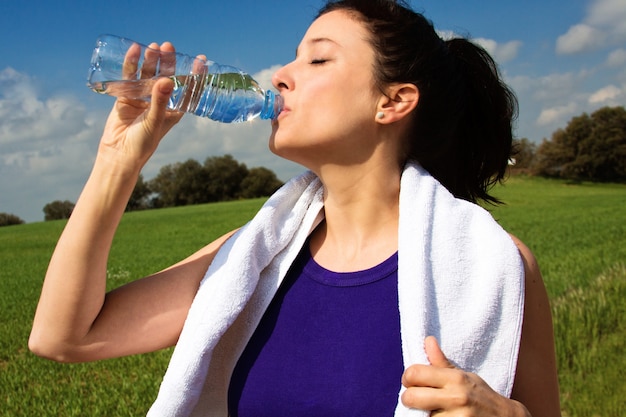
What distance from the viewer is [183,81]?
2.47 meters

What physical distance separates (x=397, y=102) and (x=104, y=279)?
114 centimetres

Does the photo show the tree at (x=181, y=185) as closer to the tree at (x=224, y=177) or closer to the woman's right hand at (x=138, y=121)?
the tree at (x=224, y=177)

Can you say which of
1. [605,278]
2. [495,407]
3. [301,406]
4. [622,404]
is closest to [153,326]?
[301,406]

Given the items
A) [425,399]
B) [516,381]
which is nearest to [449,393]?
[425,399]

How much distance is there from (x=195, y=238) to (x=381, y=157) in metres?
20.9

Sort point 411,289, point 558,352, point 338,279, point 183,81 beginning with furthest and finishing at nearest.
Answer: point 558,352 < point 183,81 < point 338,279 < point 411,289

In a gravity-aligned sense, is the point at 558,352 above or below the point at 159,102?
below

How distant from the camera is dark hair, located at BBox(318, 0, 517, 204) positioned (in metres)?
2.38

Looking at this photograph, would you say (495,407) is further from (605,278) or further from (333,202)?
(605,278)

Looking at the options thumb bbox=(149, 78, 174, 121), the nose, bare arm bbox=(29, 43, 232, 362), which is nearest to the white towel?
bare arm bbox=(29, 43, 232, 362)

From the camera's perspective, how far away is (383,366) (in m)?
1.95

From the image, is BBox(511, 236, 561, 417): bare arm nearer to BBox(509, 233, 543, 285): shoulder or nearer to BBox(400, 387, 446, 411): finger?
BBox(509, 233, 543, 285): shoulder

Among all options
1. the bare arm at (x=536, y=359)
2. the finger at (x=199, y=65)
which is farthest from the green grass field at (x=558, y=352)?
the finger at (x=199, y=65)

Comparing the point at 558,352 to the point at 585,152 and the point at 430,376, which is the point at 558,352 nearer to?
the point at 430,376
